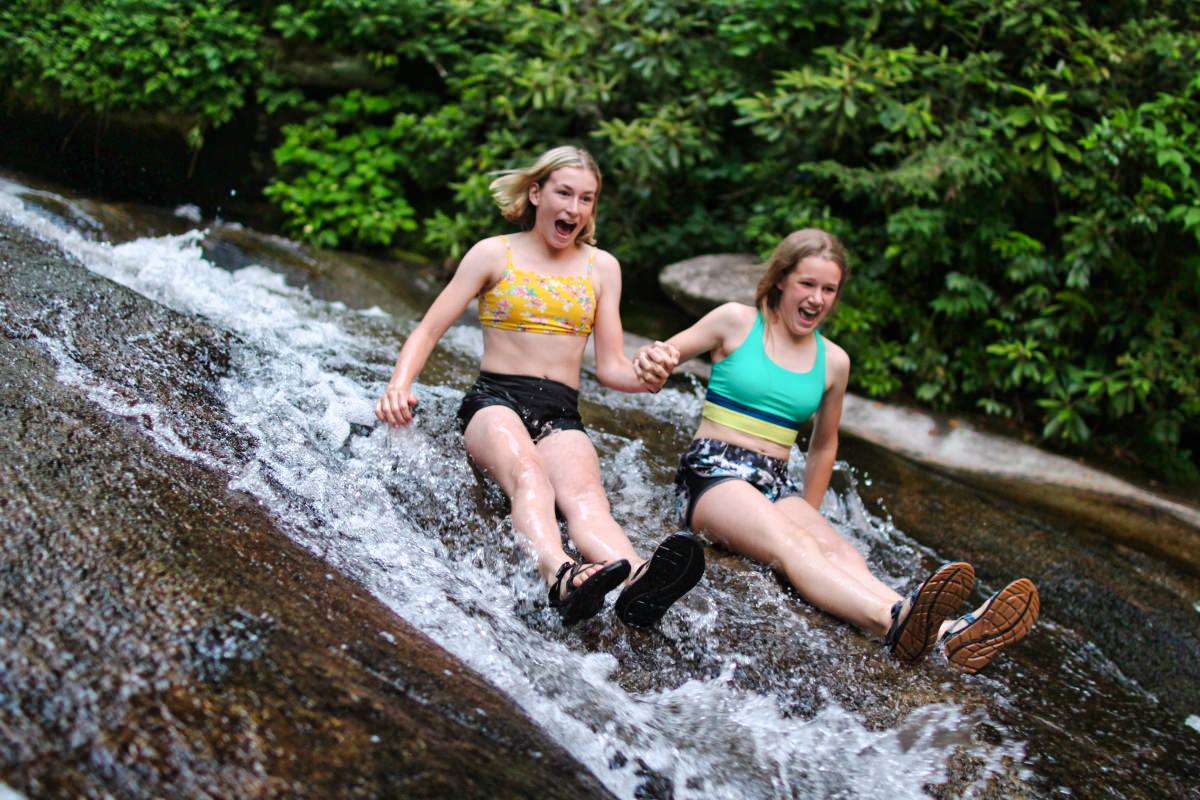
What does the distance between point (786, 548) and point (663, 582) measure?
2.31 ft

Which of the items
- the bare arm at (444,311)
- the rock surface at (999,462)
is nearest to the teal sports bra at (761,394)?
the bare arm at (444,311)

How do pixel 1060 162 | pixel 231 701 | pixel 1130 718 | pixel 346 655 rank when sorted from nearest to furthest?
pixel 231 701 < pixel 346 655 < pixel 1130 718 < pixel 1060 162

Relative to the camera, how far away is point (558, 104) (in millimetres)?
7551

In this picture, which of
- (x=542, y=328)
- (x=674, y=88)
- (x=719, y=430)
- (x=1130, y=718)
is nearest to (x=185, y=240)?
(x=674, y=88)

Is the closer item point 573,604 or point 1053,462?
point 573,604

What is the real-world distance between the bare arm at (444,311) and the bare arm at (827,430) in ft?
4.07

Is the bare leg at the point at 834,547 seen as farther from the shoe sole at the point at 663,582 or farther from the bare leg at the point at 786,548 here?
the shoe sole at the point at 663,582

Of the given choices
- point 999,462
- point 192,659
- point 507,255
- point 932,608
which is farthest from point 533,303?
point 999,462

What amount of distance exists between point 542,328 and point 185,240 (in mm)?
4257

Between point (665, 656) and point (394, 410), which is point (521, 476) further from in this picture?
point (665, 656)

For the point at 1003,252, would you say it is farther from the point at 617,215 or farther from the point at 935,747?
the point at 935,747

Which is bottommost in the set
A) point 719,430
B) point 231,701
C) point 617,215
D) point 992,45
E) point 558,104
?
point 231,701

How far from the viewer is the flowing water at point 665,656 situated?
7.23 feet

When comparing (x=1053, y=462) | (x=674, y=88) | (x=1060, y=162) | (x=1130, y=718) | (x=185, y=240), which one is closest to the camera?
(x=1130, y=718)
